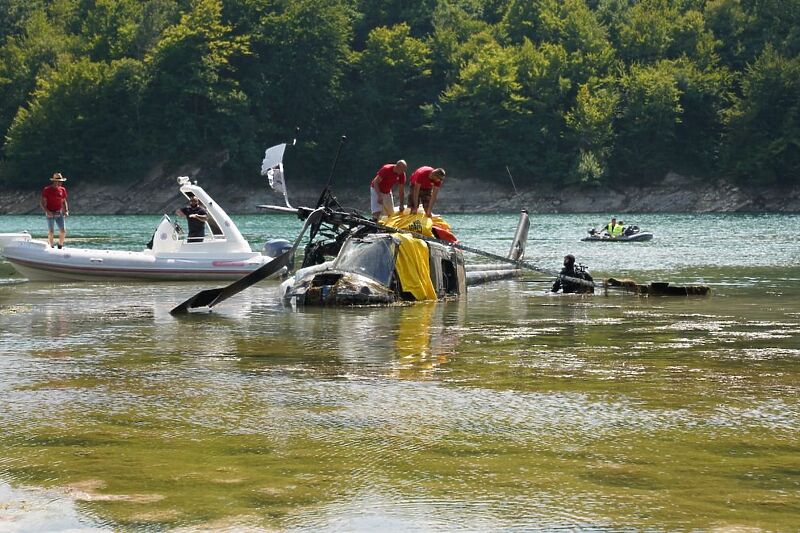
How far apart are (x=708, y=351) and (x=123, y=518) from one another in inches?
393

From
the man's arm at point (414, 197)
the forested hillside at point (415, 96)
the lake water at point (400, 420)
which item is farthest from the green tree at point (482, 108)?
the lake water at point (400, 420)

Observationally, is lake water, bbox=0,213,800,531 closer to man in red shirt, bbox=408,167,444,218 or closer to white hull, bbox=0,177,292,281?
man in red shirt, bbox=408,167,444,218

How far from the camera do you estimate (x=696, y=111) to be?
122 metres

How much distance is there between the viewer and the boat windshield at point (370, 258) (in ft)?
77.8

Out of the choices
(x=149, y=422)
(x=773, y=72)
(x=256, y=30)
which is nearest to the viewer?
(x=149, y=422)

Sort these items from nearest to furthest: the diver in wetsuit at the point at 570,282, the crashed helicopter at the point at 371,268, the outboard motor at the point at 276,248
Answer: the crashed helicopter at the point at 371,268
the diver in wetsuit at the point at 570,282
the outboard motor at the point at 276,248

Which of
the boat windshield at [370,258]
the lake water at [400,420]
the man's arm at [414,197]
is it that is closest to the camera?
the lake water at [400,420]

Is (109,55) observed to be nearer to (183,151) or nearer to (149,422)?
(183,151)

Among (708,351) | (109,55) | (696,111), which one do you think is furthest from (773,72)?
(708,351)

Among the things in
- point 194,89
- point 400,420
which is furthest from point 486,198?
point 400,420

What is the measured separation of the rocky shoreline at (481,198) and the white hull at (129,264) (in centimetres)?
7901

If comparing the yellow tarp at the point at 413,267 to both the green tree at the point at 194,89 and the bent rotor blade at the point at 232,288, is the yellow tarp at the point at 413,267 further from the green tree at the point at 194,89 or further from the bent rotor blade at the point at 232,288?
the green tree at the point at 194,89

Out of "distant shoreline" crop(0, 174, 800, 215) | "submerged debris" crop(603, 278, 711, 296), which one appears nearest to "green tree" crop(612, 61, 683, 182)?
"distant shoreline" crop(0, 174, 800, 215)

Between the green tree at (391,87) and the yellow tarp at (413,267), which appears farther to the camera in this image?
the green tree at (391,87)
